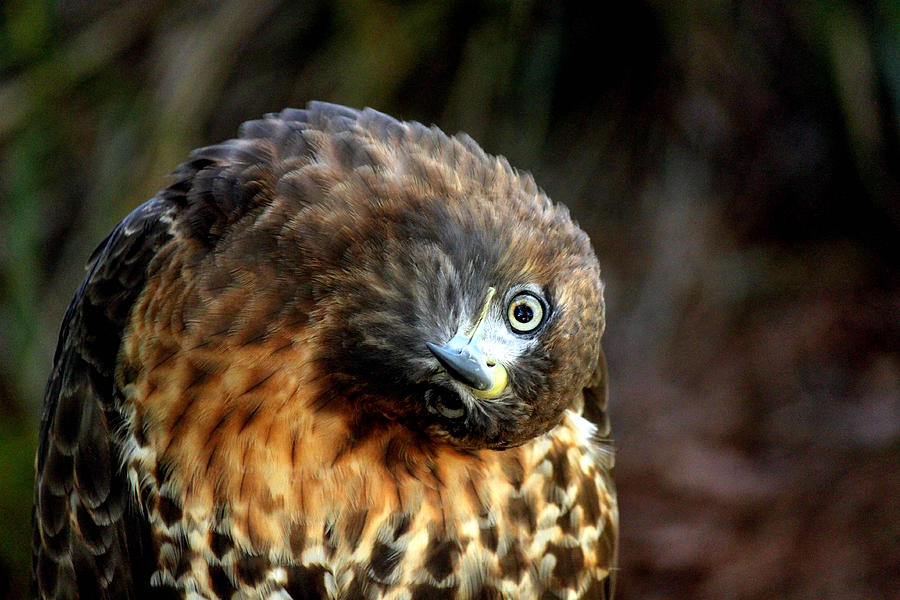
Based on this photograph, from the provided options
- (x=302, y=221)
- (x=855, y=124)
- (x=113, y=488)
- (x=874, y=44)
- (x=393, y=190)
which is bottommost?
(x=113, y=488)

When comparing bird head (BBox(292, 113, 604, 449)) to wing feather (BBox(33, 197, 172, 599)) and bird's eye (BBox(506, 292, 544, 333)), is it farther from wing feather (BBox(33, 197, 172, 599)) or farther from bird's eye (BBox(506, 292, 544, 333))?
wing feather (BBox(33, 197, 172, 599))

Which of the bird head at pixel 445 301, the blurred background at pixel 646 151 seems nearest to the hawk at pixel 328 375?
the bird head at pixel 445 301

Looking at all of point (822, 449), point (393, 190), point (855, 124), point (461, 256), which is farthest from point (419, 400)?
point (855, 124)

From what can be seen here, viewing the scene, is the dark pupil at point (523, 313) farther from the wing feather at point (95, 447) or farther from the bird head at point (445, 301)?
the wing feather at point (95, 447)

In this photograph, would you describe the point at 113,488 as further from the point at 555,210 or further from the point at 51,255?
the point at 51,255

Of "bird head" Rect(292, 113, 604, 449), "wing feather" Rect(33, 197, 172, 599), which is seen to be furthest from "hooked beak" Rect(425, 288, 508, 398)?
"wing feather" Rect(33, 197, 172, 599)

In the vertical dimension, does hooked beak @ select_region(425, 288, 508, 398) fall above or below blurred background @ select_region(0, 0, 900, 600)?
below
